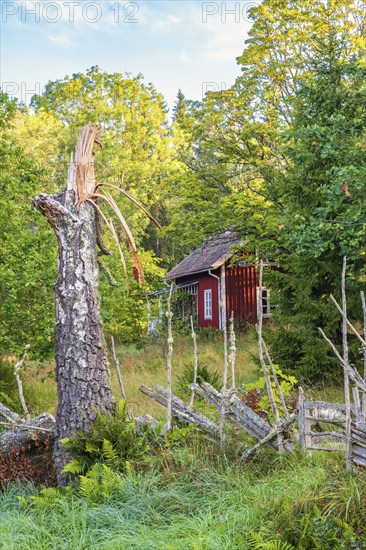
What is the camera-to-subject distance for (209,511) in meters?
4.22

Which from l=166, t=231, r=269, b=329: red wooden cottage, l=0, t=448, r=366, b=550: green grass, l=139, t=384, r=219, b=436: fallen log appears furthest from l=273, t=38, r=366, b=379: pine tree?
l=166, t=231, r=269, b=329: red wooden cottage

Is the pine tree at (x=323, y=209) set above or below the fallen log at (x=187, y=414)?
above

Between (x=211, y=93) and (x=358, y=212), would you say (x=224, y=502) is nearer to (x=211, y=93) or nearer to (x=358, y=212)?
(x=358, y=212)

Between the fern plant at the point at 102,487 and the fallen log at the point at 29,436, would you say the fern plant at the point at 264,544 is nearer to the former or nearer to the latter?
the fern plant at the point at 102,487

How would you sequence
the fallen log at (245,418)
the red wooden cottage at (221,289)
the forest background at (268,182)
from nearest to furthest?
1. the fallen log at (245,418)
2. the forest background at (268,182)
3. the red wooden cottage at (221,289)

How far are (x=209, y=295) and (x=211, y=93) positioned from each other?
9995 millimetres

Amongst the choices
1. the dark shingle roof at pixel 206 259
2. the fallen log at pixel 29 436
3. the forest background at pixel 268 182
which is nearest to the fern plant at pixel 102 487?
the fallen log at pixel 29 436

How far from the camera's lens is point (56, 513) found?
185 inches

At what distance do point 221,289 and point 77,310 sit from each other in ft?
59.6

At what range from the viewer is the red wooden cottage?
75.9ft

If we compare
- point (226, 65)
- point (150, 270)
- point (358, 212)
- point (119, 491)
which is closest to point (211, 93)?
point (226, 65)

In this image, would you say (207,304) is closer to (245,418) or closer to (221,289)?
(221,289)

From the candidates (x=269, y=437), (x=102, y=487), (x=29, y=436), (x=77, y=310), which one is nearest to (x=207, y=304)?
(x=29, y=436)

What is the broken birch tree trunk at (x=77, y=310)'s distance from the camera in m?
5.64
